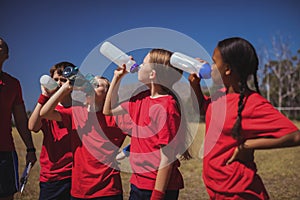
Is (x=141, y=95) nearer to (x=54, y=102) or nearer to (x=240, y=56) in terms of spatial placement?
(x=54, y=102)

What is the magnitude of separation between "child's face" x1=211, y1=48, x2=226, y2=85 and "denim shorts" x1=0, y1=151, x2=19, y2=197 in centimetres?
202

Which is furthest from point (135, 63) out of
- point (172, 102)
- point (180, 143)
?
point (180, 143)

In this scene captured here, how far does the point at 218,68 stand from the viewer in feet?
7.39

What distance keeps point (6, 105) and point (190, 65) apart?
1.77m

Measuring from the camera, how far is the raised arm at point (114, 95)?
9.18ft

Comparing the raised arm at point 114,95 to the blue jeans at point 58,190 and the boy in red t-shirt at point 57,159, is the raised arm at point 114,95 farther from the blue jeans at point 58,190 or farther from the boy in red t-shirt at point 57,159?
the blue jeans at point 58,190

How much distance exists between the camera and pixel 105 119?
306 cm

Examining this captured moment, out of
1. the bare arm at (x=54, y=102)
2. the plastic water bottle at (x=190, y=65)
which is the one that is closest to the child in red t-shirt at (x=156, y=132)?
the plastic water bottle at (x=190, y=65)

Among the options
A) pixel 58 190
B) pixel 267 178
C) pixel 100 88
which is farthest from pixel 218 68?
pixel 267 178

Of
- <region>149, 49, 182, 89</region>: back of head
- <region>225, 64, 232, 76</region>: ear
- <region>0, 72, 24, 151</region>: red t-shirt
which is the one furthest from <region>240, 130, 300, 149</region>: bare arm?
<region>0, 72, 24, 151</region>: red t-shirt

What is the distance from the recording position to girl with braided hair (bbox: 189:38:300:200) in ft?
6.88

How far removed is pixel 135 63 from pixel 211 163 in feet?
3.17

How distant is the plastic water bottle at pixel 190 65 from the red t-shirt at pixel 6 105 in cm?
158

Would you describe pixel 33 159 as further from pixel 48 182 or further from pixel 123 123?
pixel 123 123
